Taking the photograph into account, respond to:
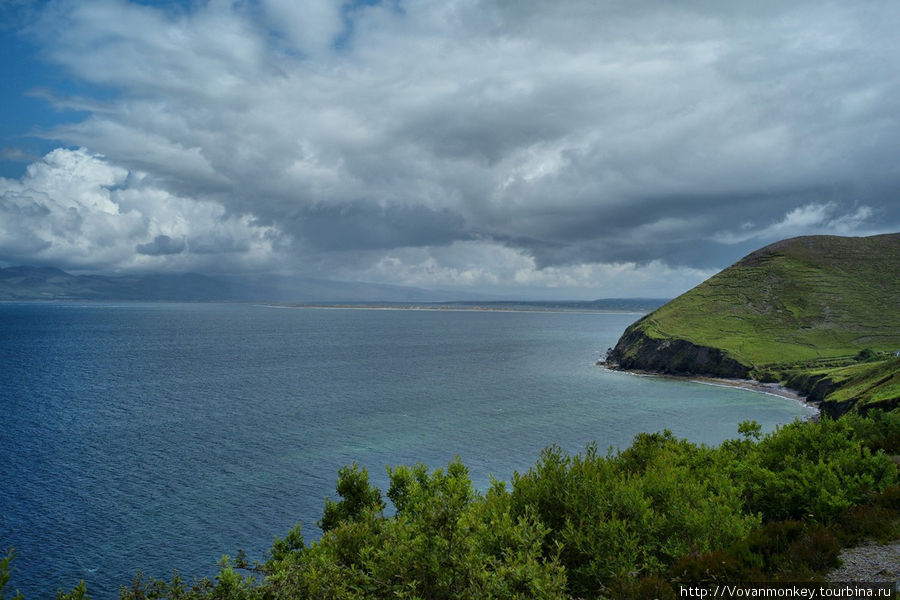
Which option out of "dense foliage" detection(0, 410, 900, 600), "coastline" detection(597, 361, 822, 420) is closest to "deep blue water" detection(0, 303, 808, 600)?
"coastline" detection(597, 361, 822, 420)

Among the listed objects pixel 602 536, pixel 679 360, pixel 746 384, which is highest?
pixel 602 536

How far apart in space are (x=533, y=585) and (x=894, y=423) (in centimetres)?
4153

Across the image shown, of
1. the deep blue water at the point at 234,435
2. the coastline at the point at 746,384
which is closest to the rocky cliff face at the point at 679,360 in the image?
the coastline at the point at 746,384

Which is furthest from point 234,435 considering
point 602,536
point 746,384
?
point 746,384

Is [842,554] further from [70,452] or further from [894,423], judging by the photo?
[70,452]

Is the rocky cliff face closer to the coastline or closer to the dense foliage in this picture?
the coastline

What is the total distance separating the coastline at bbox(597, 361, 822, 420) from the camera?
134363 mm

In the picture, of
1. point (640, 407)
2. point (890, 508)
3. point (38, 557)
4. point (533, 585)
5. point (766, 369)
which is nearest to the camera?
point (533, 585)

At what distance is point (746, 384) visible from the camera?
155875mm

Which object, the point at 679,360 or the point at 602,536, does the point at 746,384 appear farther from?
the point at 602,536

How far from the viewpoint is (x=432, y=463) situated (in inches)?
2955

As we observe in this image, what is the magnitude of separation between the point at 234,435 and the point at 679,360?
150922mm

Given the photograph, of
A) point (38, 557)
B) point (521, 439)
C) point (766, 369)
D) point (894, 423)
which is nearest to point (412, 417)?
point (521, 439)

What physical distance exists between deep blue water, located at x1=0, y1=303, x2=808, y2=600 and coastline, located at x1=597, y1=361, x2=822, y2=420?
6.89 metres
